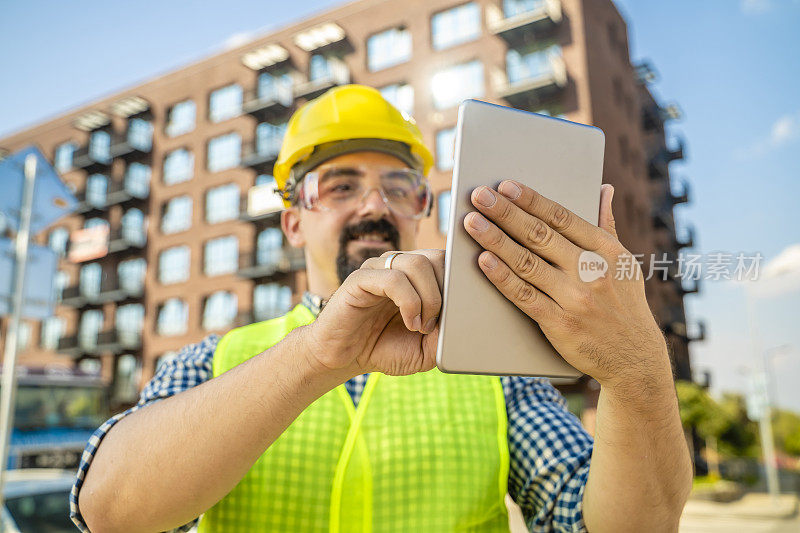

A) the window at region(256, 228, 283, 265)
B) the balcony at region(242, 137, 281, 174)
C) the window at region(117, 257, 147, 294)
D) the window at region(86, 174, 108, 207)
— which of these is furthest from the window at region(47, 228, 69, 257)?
the window at region(256, 228, 283, 265)

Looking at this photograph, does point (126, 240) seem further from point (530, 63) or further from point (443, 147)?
point (530, 63)

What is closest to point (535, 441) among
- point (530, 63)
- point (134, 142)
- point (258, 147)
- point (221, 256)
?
point (530, 63)

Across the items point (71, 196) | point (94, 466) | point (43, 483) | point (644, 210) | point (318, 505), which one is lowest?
point (43, 483)

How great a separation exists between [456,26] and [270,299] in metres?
13.9

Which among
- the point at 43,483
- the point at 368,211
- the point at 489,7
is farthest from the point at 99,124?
the point at 368,211

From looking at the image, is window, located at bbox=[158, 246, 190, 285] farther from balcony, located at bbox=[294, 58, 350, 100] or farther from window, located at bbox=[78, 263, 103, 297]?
balcony, located at bbox=[294, 58, 350, 100]

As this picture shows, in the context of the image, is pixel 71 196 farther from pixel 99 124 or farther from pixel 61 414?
pixel 99 124

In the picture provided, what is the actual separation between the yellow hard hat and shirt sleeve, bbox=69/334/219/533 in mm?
732

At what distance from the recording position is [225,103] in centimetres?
3275

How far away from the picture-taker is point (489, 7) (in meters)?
24.8

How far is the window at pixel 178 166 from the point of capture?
3303 cm

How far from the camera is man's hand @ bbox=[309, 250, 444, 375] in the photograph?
1.19 metres

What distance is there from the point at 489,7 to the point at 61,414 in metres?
20.1

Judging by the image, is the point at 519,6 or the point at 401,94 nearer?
the point at 519,6
